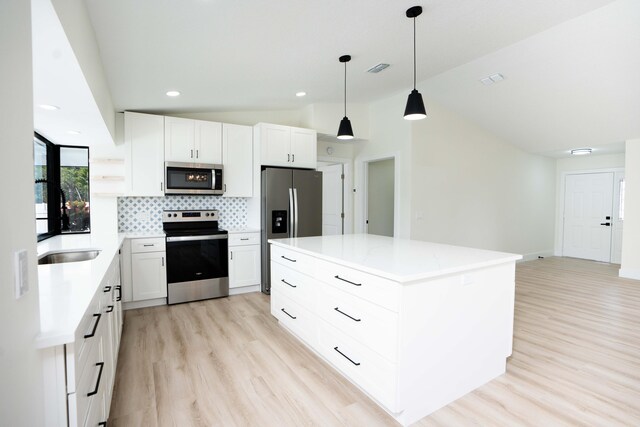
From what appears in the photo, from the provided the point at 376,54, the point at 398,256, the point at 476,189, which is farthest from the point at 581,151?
the point at 398,256

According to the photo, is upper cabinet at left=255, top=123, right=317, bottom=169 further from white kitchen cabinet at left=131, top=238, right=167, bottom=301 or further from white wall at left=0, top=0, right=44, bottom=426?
white wall at left=0, top=0, right=44, bottom=426

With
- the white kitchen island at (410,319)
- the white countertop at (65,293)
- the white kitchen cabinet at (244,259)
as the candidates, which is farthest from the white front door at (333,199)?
the white countertop at (65,293)

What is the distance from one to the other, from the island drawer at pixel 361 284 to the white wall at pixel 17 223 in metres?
1.50

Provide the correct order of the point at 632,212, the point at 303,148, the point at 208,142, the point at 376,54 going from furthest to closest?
the point at 632,212 → the point at 303,148 → the point at 208,142 → the point at 376,54

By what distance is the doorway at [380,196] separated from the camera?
21.0 feet

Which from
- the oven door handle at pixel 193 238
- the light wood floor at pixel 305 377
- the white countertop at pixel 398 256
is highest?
the white countertop at pixel 398 256

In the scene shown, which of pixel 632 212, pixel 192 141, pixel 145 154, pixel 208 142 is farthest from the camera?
pixel 632 212

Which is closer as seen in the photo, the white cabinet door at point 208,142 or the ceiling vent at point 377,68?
the ceiling vent at point 377,68

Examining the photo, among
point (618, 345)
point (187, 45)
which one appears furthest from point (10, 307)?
point (618, 345)

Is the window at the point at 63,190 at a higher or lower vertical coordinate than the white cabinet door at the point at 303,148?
lower

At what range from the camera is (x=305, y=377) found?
7.67 ft

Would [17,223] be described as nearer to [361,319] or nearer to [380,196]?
[361,319]

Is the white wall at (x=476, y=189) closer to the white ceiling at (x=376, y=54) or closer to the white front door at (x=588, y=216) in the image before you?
the white front door at (x=588, y=216)

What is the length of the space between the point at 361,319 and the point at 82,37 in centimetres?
221
